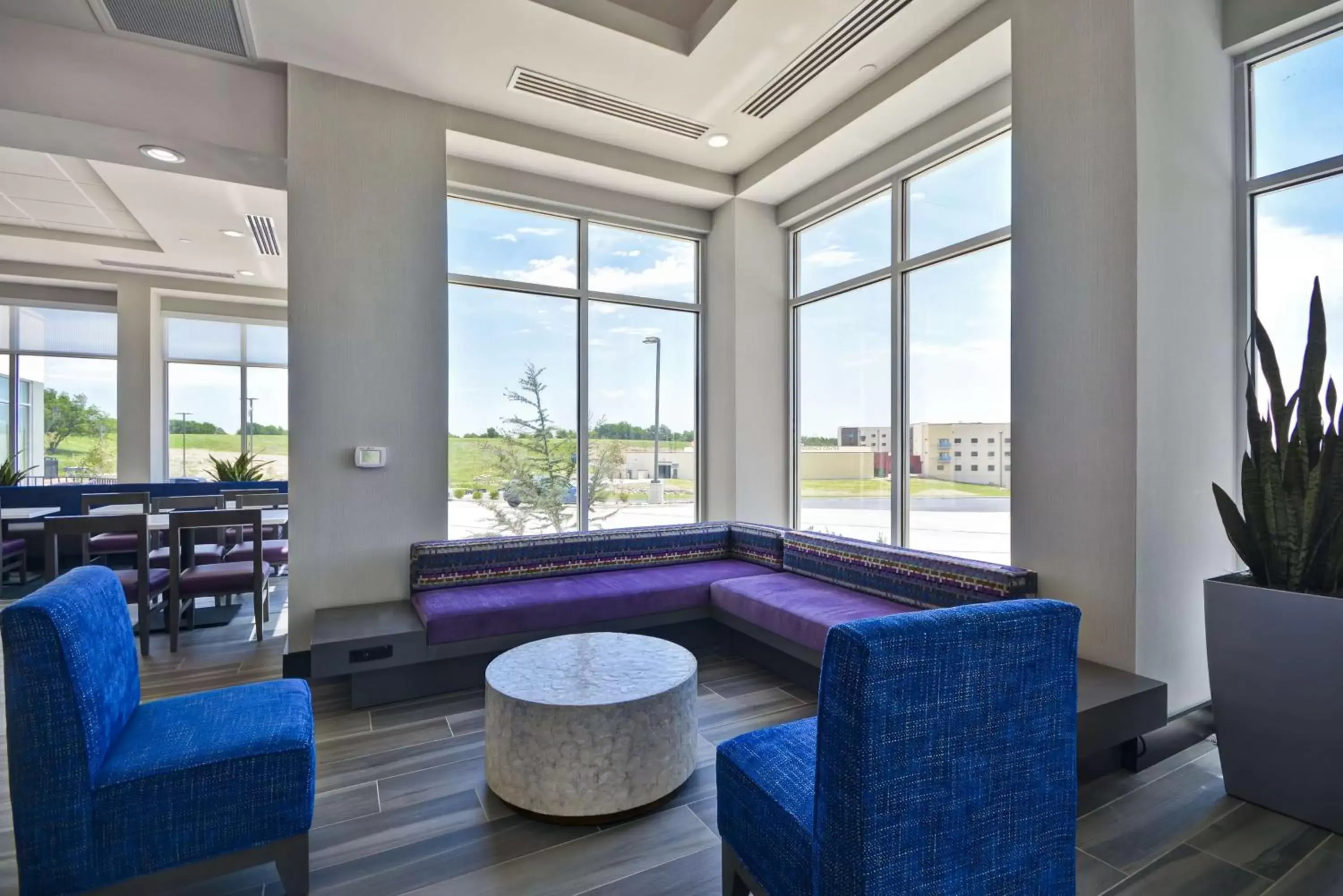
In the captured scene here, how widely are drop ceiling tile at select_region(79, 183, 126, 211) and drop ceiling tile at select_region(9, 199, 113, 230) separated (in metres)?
0.16

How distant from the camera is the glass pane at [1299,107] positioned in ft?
8.55

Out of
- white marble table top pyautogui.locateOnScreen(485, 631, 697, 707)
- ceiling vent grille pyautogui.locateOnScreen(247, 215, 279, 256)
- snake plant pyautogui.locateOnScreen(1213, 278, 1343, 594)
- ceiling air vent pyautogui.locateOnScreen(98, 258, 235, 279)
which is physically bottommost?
white marble table top pyautogui.locateOnScreen(485, 631, 697, 707)

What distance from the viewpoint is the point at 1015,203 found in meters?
2.98

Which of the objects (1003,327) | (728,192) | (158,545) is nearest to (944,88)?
(1003,327)

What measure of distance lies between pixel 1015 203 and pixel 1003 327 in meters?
0.72

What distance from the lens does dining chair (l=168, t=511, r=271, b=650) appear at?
12.5ft

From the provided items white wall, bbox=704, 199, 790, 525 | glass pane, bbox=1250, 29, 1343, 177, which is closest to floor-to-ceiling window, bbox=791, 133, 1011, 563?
white wall, bbox=704, 199, 790, 525

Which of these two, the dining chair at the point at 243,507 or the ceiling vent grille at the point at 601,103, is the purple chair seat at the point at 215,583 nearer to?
the dining chair at the point at 243,507

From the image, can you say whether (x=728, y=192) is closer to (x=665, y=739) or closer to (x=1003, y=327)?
(x=1003, y=327)

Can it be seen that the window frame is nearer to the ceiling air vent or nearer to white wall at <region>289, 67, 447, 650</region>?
white wall at <region>289, 67, 447, 650</region>

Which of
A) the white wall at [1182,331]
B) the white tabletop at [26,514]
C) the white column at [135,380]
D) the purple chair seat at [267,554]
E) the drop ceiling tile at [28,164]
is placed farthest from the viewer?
the white column at [135,380]

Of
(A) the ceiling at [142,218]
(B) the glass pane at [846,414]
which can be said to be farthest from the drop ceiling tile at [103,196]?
(B) the glass pane at [846,414]

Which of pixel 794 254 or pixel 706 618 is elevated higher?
pixel 794 254

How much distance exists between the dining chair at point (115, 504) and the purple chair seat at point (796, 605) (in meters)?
4.79
